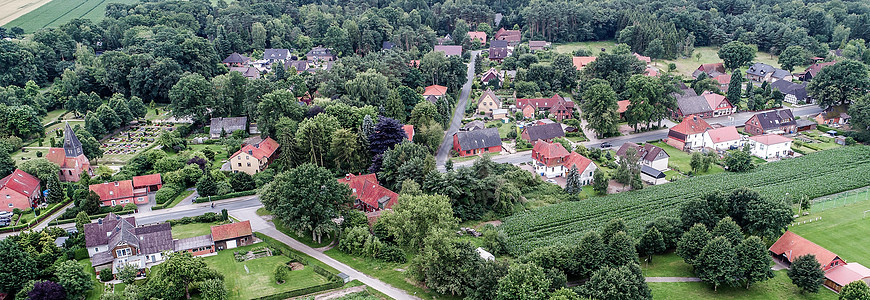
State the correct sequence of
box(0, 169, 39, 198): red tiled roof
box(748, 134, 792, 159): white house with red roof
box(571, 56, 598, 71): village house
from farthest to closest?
1. box(571, 56, 598, 71): village house
2. box(748, 134, 792, 159): white house with red roof
3. box(0, 169, 39, 198): red tiled roof

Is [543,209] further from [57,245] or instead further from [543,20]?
[543,20]

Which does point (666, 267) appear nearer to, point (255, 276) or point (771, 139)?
point (255, 276)

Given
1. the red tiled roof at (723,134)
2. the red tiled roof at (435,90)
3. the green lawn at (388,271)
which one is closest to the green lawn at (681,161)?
the red tiled roof at (723,134)

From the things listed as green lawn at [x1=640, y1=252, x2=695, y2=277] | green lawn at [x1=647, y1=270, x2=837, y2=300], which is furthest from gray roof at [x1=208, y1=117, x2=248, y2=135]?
green lawn at [x1=647, y1=270, x2=837, y2=300]

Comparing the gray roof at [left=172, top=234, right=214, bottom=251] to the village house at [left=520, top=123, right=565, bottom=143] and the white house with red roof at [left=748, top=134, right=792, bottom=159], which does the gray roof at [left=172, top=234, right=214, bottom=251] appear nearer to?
the village house at [left=520, top=123, right=565, bottom=143]

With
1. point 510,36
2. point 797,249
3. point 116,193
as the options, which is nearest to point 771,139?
point 797,249

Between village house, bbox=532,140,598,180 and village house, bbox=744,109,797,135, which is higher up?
village house, bbox=532,140,598,180

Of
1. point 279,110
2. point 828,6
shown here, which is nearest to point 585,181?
point 279,110
